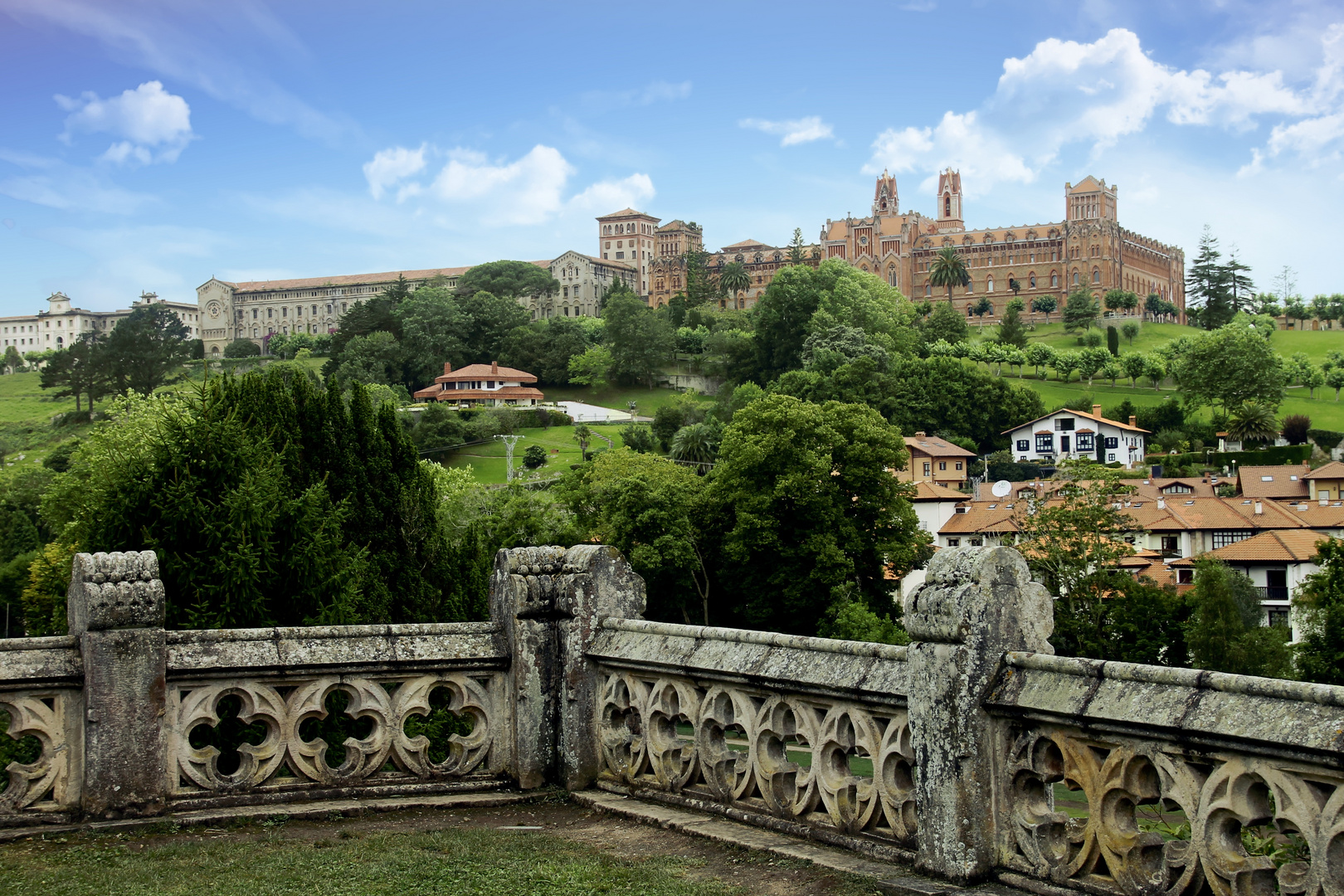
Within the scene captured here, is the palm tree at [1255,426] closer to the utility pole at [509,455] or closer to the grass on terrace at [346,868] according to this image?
the utility pole at [509,455]

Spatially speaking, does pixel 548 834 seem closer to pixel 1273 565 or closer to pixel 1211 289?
pixel 1273 565

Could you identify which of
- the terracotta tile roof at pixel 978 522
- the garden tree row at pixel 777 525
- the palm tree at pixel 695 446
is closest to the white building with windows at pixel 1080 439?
the terracotta tile roof at pixel 978 522

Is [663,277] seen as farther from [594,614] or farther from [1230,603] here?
[594,614]

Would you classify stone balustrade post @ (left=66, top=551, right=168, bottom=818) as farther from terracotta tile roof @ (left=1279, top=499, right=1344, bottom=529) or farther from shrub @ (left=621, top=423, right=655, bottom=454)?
shrub @ (left=621, top=423, right=655, bottom=454)

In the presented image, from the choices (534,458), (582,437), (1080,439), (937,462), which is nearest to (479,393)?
(582,437)

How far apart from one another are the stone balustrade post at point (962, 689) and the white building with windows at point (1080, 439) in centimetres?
9854

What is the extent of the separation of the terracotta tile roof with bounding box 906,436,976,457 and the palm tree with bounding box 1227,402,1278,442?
23.4 meters

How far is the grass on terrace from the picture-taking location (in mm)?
4988

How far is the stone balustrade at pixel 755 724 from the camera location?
3.99m

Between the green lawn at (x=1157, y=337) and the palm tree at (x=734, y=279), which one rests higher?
the palm tree at (x=734, y=279)

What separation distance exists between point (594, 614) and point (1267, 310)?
18806 cm

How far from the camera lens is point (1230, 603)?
1925 inches

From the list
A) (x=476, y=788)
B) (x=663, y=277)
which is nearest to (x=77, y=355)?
(x=663, y=277)

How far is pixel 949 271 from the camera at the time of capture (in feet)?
565
